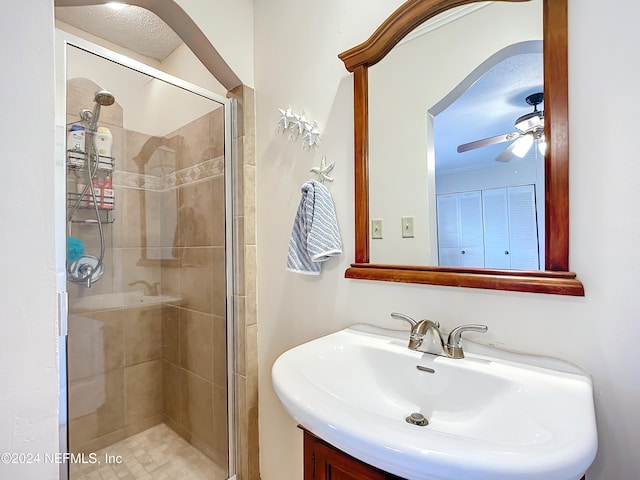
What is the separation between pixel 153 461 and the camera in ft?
4.78

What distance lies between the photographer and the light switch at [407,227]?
102 centimetres

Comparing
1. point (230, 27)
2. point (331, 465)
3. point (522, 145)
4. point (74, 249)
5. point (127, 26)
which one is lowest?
point (331, 465)

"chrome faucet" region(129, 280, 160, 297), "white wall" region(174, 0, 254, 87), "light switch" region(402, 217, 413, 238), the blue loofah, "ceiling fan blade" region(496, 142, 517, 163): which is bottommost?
"chrome faucet" region(129, 280, 160, 297)

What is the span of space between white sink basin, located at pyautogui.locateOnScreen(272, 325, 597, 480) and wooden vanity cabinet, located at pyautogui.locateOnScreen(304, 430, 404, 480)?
0.11 meters

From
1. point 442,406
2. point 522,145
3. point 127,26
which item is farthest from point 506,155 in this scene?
point 127,26

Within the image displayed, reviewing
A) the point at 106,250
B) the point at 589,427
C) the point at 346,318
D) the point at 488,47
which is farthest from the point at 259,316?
the point at 488,47

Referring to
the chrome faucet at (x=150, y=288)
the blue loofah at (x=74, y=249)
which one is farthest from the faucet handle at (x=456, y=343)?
the chrome faucet at (x=150, y=288)

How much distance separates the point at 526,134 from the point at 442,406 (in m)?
0.75

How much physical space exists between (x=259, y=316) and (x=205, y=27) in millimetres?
1295

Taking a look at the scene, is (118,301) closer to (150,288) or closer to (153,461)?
(150,288)

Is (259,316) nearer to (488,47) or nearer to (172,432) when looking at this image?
(172,432)

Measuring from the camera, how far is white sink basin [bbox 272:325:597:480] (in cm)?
44

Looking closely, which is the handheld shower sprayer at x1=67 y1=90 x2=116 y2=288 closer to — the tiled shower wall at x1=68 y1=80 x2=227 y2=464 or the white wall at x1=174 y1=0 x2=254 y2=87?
the tiled shower wall at x1=68 y1=80 x2=227 y2=464

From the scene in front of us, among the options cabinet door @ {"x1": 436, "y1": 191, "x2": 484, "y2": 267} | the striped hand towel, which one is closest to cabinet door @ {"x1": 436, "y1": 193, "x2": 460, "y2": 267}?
cabinet door @ {"x1": 436, "y1": 191, "x2": 484, "y2": 267}
